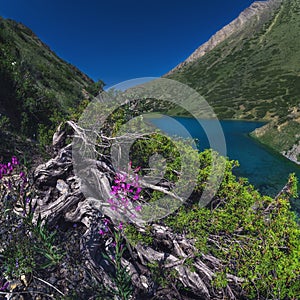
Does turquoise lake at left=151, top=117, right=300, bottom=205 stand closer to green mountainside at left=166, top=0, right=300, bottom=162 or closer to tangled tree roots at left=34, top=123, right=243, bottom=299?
green mountainside at left=166, top=0, right=300, bottom=162

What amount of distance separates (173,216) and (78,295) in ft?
6.94

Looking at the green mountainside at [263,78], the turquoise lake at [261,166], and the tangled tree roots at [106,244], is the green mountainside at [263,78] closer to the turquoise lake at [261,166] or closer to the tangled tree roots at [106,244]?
the turquoise lake at [261,166]

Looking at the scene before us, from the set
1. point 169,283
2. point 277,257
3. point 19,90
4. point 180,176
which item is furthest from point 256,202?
point 19,90

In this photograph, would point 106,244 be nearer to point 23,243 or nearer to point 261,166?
point 23,243

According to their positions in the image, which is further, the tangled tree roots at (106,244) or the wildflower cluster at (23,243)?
the tangled tree roots at (106,244)

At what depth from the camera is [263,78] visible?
99000 mm

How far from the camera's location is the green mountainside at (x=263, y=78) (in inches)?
1064

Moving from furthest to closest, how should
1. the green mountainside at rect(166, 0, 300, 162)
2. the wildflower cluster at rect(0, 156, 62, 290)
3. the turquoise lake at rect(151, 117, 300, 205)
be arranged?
the green mountainside at rect(166, 0, 300, 162), the turquoise lake at rect(151, 117, 300, 205), the wildflower cluster at rect(0, 156, 62, 290)

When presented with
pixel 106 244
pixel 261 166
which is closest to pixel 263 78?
pixel 261 166

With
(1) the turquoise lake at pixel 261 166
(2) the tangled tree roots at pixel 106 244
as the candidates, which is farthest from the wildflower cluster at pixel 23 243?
(1) the turquoise lake at pixel 261 166

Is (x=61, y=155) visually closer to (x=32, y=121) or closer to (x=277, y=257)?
(x=277, y=257)

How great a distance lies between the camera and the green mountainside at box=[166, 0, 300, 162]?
27016mm

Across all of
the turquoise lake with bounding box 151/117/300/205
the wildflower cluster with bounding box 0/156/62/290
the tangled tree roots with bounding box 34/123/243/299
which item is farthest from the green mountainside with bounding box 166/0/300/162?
the wildflower cluster with bounding box 0/156/62/290

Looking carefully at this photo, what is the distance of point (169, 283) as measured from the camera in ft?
12.7
